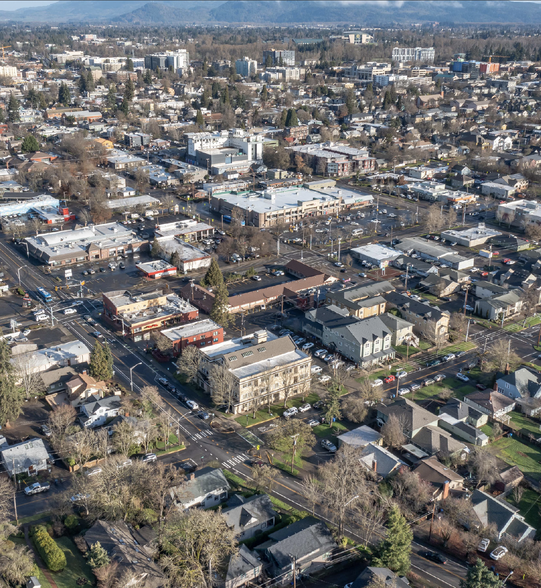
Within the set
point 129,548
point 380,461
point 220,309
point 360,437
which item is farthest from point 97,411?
point 380,461

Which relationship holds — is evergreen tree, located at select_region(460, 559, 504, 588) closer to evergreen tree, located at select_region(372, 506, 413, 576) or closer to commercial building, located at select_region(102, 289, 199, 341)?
evergreen tree, located at select_region(372, 506, 413, 576)

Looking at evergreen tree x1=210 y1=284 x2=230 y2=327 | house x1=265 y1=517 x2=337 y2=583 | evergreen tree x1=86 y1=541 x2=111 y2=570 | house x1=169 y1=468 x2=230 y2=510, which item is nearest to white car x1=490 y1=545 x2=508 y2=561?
house x1=265 y1=517 x2=337 y2=583

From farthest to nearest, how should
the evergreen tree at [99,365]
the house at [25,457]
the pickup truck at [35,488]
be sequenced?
the evergreen tree at [99,365] → the house at [25,457] → the pickup truck at [35,488]

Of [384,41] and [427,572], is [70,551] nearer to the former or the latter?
[427,572]

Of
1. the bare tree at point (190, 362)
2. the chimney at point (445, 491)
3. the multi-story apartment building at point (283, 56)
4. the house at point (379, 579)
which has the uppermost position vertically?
the multi-story apartment building at point (283, 56)

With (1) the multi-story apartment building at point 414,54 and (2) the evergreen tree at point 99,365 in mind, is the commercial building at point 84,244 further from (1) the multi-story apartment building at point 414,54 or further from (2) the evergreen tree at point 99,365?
(1) the multi-story apartment building at point 414,54

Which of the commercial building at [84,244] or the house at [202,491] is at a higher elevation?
the commercial building at [84,244]

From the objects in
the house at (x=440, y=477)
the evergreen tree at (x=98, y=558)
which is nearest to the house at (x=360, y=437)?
the house at (x=440, y=477)

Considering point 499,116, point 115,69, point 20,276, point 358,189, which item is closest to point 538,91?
point 499,116
